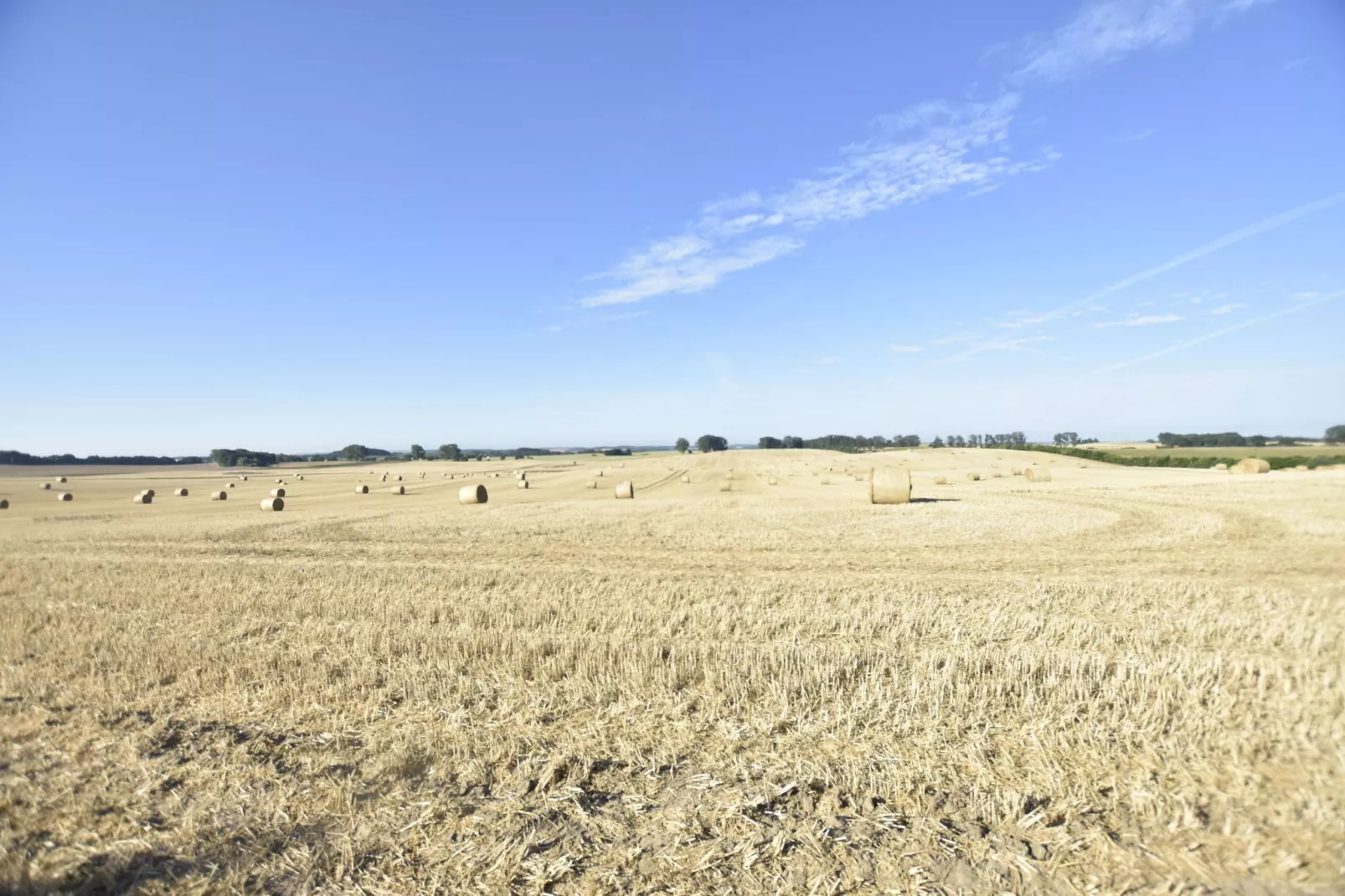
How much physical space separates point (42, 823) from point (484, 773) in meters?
2.85

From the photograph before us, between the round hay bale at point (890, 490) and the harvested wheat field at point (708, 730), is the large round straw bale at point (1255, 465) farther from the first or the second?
the round hay bale at point (890, 490)

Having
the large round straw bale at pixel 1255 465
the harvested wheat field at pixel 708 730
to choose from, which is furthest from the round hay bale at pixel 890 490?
the large round straw bale at pixel 1255 465

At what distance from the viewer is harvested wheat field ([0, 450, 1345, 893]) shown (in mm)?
3385

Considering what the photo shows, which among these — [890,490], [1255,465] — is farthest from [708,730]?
[890,490]

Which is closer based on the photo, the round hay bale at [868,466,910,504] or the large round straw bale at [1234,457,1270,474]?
the large round straw bale at [1234,457,1270,474]

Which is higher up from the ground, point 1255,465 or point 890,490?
point 1255,465

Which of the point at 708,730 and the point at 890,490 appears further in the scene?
the point at 890,490

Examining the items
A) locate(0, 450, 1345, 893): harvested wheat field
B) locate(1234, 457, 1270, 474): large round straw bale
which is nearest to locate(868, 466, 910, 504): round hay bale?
locate(0, 450, 1345, 893): harvested wheat field

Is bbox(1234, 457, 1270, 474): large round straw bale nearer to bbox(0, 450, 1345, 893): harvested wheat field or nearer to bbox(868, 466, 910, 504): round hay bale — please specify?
bbox(0, 450, 1345, 893): harvested wheat field

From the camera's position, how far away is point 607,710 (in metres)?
5.75

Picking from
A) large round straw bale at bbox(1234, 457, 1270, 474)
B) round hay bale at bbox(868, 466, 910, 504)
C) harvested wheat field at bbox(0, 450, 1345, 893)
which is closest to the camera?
harvested wheat field at bbox(0, 450, 1345, 893)

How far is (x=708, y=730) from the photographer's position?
529 centimetres

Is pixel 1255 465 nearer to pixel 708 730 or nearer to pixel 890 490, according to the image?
pixel 708 730

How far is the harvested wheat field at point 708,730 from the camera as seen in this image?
3.38 metres
